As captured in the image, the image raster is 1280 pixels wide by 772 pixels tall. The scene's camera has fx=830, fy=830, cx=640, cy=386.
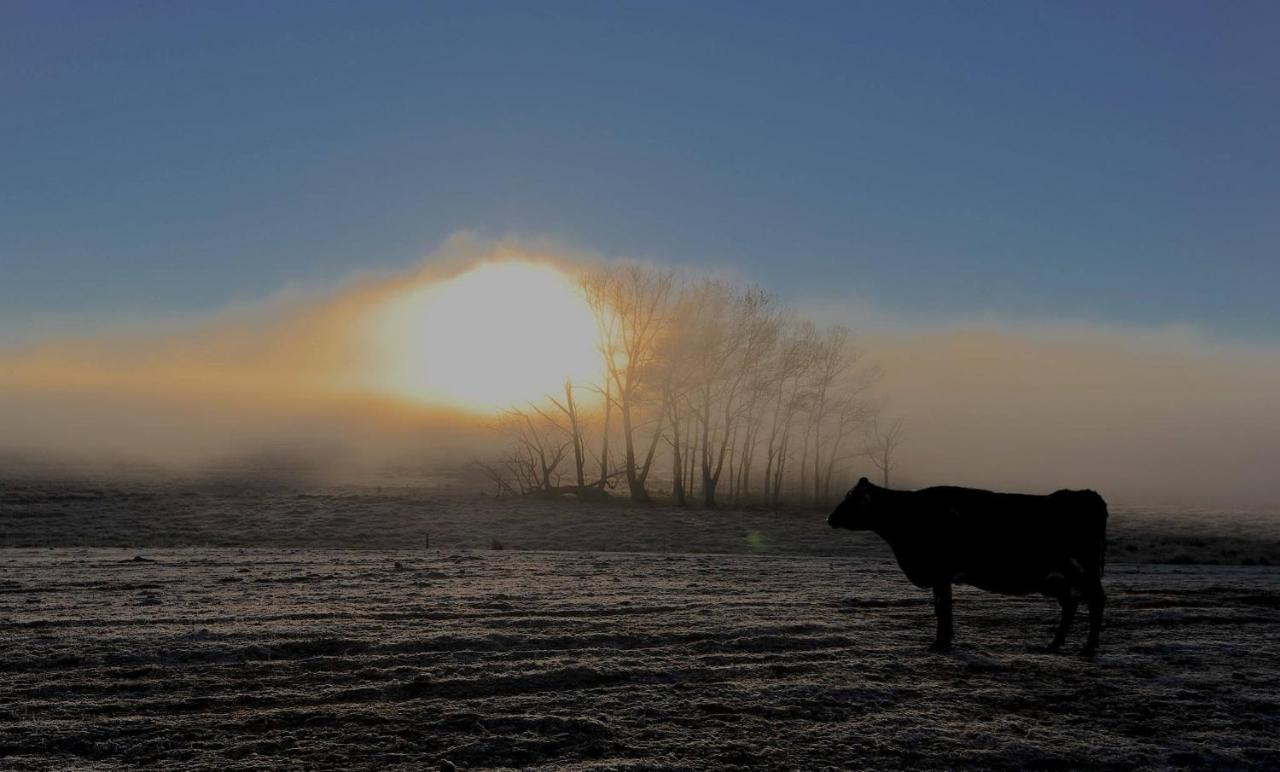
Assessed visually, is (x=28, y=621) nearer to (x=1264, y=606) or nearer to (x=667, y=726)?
(x=667, y=726)

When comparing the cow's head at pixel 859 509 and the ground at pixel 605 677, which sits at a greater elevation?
the cow's head at pixel 859 509

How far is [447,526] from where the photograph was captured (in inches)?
1563

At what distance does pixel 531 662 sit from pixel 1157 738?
6131 mm

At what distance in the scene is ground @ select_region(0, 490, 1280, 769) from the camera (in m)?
6.80

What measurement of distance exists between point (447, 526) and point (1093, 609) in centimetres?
3296

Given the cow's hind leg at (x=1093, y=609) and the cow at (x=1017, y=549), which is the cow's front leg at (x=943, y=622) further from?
the cow's hind leg at (x=1093, y=609)

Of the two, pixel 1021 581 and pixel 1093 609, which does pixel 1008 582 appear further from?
pixel 1093 609

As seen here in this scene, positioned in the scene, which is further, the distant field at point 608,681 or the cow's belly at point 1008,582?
the cow's belly at point 1008,582

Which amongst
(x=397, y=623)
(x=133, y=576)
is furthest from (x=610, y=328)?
(x=397, y=623)

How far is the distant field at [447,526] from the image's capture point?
32.8 metres

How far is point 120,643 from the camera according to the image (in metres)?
9.99

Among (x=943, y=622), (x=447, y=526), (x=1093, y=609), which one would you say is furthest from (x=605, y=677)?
(x=447, y=526)

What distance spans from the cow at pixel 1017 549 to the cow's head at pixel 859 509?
2.33 ft

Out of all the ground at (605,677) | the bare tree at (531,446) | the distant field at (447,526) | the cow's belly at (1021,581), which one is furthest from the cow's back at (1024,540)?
the bare tree at (531,446)
